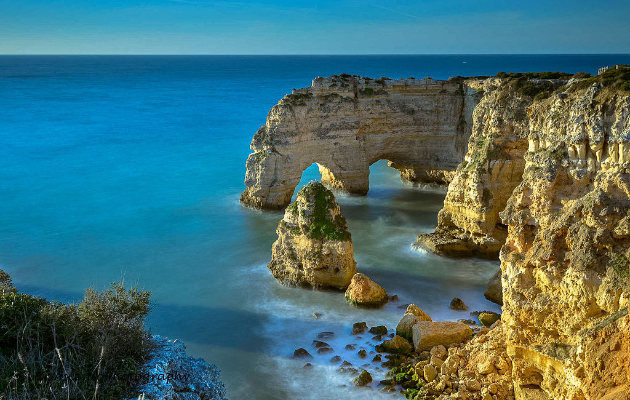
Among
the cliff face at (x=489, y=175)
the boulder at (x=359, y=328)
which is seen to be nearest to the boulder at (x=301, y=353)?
the boulder at (x=359, y=328)

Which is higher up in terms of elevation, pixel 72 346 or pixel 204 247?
pixel 72 346

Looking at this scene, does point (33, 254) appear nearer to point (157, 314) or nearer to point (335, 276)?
point (157, 314)

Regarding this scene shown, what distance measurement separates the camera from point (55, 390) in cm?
946

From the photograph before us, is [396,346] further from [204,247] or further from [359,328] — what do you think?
[204,247]

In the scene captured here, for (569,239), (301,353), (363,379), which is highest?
(569,239)

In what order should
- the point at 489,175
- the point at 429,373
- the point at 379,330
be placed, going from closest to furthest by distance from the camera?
the point at 429,373 < the point at 379,330 < the point at 489,175

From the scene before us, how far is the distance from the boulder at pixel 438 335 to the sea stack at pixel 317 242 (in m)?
4.60

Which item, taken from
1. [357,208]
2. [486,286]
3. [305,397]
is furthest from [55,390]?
[357,208]

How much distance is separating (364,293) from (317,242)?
7.13 feet

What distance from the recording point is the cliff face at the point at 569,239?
9.52 meters

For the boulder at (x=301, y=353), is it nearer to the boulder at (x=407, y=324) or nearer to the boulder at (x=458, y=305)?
the boulder at (x=407, y=324)

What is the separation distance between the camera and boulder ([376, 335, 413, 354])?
15266 millimetres

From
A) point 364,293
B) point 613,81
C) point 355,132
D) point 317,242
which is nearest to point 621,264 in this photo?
point 613,81

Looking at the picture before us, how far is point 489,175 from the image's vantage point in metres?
21.7
